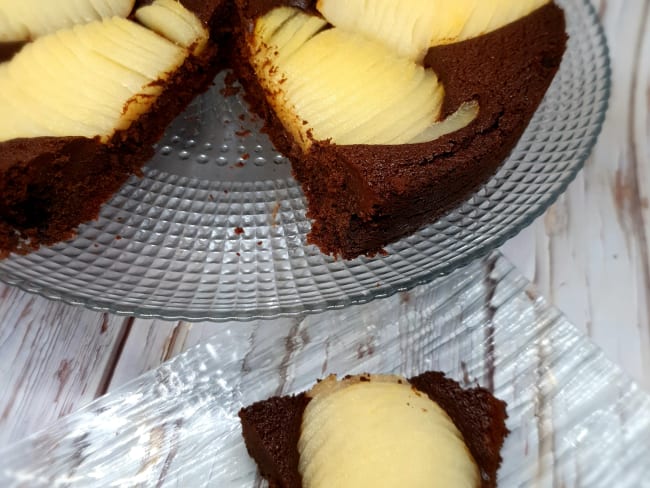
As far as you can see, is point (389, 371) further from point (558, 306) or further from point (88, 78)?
point (88, 78)

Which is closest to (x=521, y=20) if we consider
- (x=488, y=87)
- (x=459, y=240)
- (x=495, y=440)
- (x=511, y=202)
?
(x=488, y=87)

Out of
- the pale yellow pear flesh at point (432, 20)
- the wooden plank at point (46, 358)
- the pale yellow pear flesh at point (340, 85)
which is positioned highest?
the pale yellow pear flesh at point (432, 20)

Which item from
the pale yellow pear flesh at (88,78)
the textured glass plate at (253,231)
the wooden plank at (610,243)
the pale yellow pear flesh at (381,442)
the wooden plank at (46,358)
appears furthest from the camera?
the wooden plank at (610,243)

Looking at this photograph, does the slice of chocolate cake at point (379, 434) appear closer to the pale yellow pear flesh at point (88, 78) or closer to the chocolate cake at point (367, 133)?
the chocolate cake at point (367, 133)

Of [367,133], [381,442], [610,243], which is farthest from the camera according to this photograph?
[610,243]

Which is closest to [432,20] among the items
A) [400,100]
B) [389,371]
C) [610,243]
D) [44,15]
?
[400,100]

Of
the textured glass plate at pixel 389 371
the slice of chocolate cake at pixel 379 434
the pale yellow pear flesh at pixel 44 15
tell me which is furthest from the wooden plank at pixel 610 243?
the pale yellow pear flesh at pixel 44 15

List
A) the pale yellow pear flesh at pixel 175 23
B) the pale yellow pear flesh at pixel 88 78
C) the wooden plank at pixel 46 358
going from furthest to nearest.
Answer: the pale yellow pear flesh at pixel 175 23 → the pale yellow pear flesh at pixel 88 78 → the wooden plank at pixel 46 358
